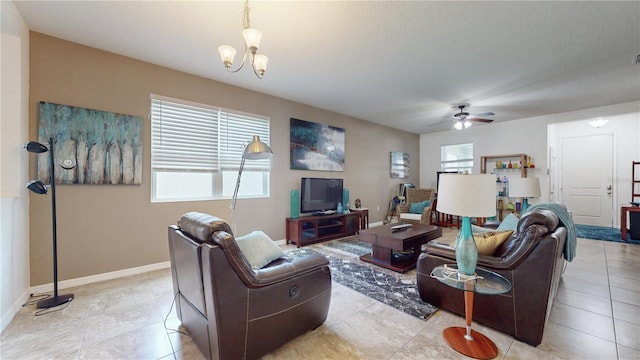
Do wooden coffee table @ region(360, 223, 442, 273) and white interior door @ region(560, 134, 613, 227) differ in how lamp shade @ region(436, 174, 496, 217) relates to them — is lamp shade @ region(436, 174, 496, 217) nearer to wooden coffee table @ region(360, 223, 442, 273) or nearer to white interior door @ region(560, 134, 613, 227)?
wooden coffee table @ region(360, 223, 442, 273)

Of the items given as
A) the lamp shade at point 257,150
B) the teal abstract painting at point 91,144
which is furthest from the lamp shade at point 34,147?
the lamp shade at point 257,150

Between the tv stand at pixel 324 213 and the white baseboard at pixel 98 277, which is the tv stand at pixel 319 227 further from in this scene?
the white baseboard at pixel 98 277

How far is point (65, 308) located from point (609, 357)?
4.24m

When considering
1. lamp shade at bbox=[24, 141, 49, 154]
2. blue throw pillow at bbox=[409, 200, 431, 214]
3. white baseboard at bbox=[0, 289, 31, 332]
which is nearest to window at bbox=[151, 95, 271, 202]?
lamp shade at bbox=[24, 141, 49, 154]

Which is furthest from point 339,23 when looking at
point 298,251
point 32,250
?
point 32,250

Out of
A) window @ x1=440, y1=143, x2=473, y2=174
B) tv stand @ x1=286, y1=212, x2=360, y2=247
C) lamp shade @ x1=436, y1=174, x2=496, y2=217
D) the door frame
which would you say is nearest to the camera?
lamp shade @ x1=436, y1=174, x2=496, y2=217

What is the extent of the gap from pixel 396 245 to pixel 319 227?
179 cm

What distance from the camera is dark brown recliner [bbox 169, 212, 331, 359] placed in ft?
4.51

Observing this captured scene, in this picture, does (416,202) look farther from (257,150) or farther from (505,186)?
(257,150)

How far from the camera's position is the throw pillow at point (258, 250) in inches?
77.2

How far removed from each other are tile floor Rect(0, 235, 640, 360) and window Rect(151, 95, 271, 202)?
1364mm

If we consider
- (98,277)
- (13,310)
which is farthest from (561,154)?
(13,310)

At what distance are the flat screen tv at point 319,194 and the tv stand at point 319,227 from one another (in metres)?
0.21

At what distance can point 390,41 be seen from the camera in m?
2.65
